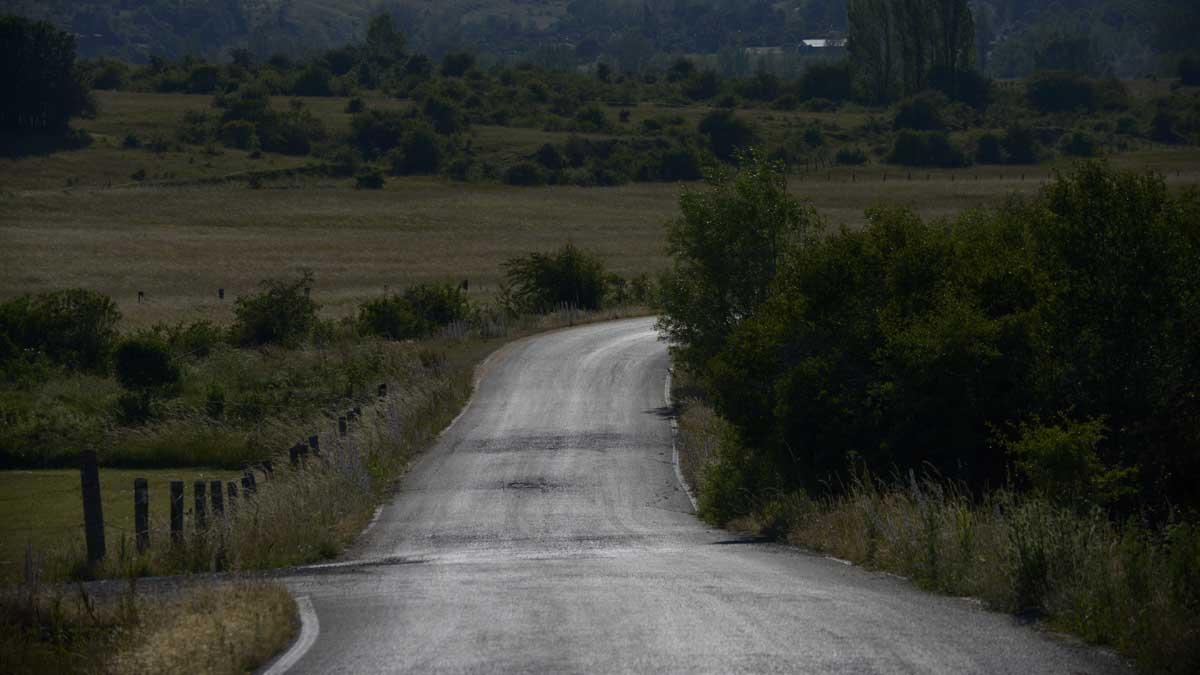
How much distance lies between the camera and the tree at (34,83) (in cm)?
11656

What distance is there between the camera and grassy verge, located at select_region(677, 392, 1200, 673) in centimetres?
1027

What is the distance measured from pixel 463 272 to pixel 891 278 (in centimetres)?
5490

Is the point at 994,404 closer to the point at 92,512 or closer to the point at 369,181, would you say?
the point at 92,512

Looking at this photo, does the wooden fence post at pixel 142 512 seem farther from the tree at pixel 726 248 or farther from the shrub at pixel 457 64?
the shrub at pixel 457 64

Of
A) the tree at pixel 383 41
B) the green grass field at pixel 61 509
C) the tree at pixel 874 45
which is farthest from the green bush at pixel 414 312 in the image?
the tree at pixel 383 41

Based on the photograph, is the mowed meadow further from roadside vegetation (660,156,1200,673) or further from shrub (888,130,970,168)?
roadside vegetation (660,156,1200,673)

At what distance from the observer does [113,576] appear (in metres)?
17.0

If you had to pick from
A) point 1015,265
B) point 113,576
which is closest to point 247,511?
point 113,576

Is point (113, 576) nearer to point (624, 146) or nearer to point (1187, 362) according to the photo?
point (1187, 362)

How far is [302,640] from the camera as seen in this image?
11.1 m

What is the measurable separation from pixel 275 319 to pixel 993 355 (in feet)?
114

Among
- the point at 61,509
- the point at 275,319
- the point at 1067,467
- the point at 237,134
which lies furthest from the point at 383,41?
the point at 1067,467

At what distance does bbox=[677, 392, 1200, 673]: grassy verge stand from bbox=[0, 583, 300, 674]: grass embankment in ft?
20.5

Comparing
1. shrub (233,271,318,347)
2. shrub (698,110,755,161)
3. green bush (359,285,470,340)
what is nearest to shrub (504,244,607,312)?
green bush (359,285,470,340)
